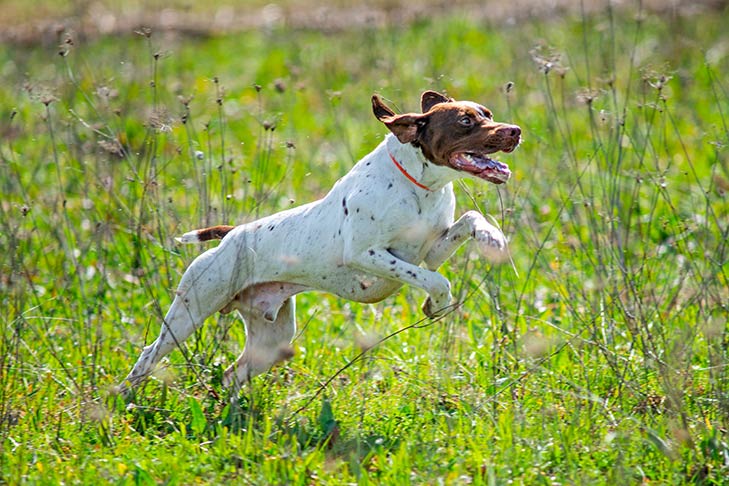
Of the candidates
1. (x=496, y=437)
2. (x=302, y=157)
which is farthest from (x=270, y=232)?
(x=302, y=157)

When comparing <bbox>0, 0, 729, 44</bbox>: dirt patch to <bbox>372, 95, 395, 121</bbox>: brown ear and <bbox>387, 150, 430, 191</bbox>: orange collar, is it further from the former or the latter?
<bbox>387, 150, 430, 191</bbox>: orange collar

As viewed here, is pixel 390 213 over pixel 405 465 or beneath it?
over

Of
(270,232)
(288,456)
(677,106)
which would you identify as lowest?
(677,106)

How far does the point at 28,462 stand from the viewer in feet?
14.2

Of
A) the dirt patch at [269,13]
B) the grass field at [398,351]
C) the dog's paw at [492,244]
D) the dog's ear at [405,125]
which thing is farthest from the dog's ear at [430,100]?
the dirt patch at [269,13]

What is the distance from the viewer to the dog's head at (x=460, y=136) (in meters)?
4.39

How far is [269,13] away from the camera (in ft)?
43.1

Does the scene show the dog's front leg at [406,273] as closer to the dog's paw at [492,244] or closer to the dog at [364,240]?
the dog at [364,240]

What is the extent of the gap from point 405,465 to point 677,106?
19.7 feet

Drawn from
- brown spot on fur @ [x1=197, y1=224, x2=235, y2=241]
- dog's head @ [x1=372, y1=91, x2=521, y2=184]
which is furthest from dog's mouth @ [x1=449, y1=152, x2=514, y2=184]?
brown spot on fur @ [x1=197, y1=224, x2=235, y2=241]

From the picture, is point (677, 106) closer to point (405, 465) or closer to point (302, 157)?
point (302, 157)

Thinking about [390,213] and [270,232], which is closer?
[390,213]

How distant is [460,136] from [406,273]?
0.59m

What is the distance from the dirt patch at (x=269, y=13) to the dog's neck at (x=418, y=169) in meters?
6.36
